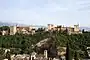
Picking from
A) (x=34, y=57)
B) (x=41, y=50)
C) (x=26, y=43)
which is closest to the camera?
(x=34, y=57)

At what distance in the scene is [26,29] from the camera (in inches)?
1273

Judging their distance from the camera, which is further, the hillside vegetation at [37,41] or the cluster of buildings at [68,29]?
the cluster of buildings at [68,29]

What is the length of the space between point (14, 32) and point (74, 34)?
6529 mm

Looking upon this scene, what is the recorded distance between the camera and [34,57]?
655 inches

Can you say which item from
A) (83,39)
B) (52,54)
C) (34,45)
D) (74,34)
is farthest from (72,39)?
(52,54)

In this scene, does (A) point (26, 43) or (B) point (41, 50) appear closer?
(B) point (41, 50)

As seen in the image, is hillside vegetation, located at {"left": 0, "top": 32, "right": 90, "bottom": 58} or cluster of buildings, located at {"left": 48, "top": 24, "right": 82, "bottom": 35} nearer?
hillside vegetation, located at {"left": 0, "top": 32, "right": 90, "bottom": 58}

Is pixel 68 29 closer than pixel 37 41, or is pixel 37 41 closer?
pixel 37 41

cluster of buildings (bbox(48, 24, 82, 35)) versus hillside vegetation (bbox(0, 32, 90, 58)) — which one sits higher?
cluster of buildings (bbox(48, 24, 82, 35))

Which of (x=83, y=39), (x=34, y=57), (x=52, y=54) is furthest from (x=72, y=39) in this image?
(x=34, y=57)

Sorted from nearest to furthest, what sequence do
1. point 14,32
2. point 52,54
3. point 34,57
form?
point 34,57 < point 52,54 < point 14,32

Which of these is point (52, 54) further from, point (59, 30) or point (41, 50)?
point (59, 30)

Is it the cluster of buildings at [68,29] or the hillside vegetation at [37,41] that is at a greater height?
the cluster of buildings at [68,29]

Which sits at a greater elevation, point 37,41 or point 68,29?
point 68,29
